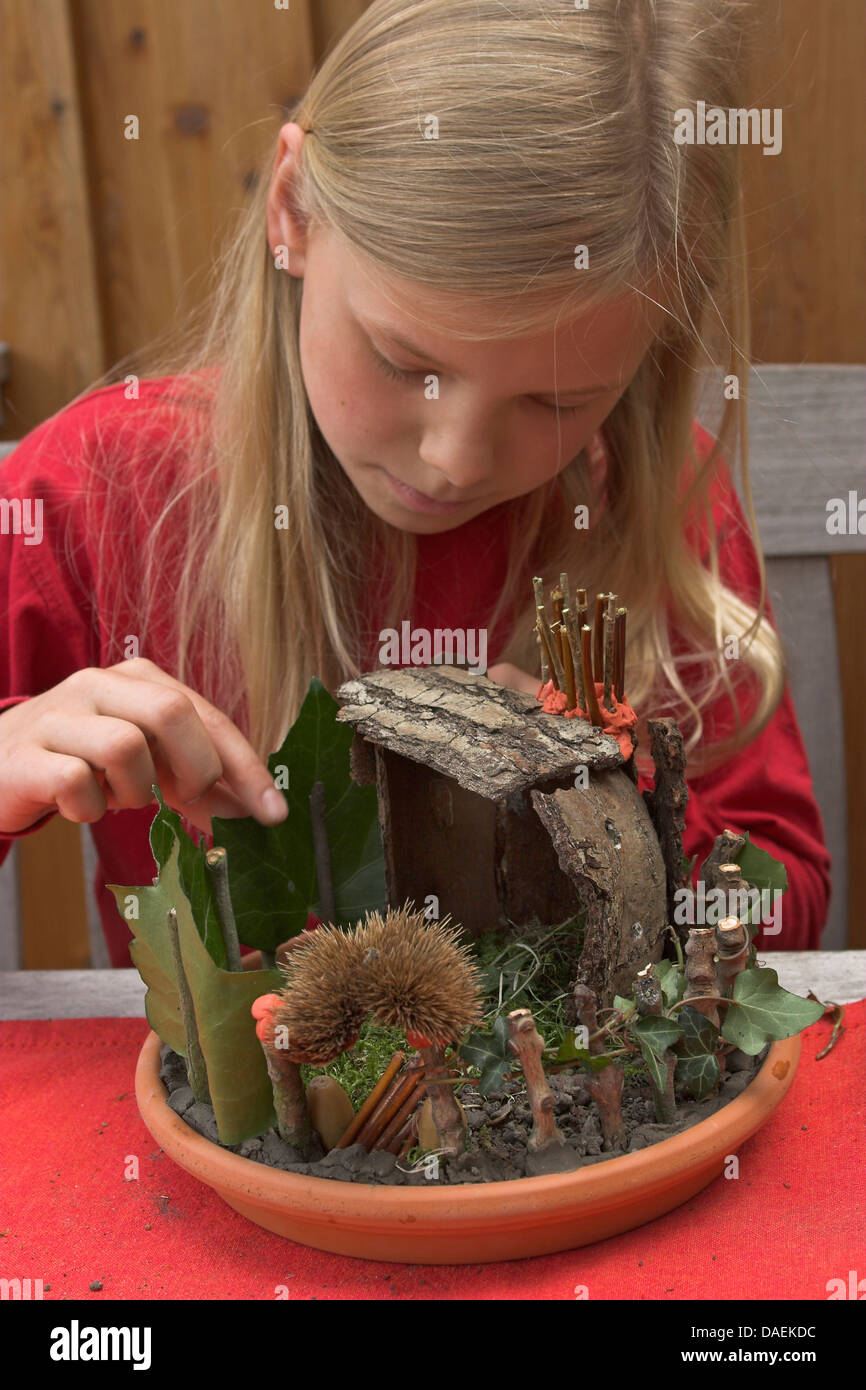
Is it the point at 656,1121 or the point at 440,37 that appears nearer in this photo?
the point at 656,1121

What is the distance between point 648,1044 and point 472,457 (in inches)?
16.4

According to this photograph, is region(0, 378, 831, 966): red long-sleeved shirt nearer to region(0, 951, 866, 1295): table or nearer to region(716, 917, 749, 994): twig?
region(0, 951, 866, 1295): table

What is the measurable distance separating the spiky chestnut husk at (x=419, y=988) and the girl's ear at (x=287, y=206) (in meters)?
0.61

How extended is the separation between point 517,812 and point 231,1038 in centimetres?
26

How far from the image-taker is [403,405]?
846 mm

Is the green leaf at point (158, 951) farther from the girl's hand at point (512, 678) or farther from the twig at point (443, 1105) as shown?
the girl's hand at point (512, 678)

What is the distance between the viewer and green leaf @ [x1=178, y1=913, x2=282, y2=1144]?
58 centimetres

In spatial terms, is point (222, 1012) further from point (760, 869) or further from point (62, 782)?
point (760, 869)

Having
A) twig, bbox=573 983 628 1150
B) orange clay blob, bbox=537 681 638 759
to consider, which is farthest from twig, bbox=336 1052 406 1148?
orange clay blob, bbox=537 681 638 759

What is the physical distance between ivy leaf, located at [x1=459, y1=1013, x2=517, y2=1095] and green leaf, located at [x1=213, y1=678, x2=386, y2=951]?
0.64 feet

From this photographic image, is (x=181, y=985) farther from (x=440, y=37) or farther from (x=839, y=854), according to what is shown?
(x=839, y=854)

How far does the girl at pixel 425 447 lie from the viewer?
Result: 748mm

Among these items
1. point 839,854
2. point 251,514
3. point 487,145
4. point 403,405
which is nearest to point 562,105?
point 487,145

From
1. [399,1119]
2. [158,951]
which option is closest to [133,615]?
[158,951]
